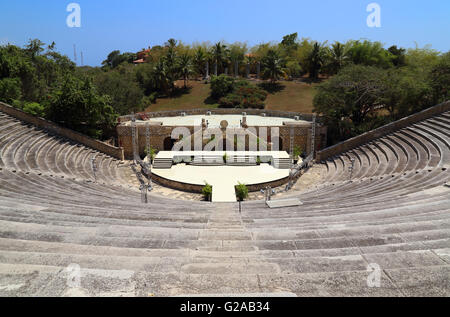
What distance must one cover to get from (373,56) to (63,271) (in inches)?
2499

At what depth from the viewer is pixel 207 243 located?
22.0 ft

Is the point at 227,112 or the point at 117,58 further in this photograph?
the point at 117,58

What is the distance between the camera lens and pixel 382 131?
24.9m

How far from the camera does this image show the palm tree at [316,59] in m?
56.8

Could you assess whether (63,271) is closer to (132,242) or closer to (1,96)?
(132,242)

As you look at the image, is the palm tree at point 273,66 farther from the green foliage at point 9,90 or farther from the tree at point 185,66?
the green foliage at point 9,90

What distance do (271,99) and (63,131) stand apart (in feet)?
109

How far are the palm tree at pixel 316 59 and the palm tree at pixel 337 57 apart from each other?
215 cm

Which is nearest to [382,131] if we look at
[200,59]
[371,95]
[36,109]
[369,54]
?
[371,95]

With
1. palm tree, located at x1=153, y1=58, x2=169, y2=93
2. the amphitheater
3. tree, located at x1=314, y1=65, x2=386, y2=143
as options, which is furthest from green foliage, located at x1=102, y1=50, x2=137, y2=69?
the amphitheater

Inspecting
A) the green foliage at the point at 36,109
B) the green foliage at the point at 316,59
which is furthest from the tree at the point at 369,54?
the green foliage at the point at 36,109

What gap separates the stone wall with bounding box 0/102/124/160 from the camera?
84.9ft

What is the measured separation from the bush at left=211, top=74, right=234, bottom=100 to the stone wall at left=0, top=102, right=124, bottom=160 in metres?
25.5
